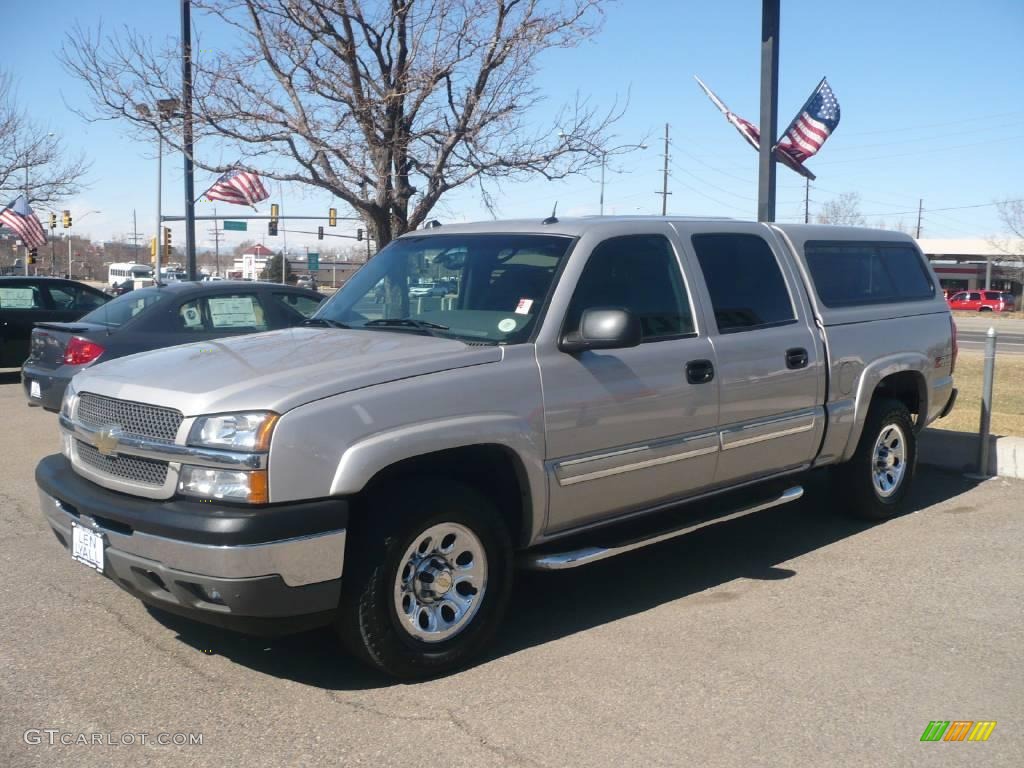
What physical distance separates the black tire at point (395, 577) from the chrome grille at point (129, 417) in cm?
82

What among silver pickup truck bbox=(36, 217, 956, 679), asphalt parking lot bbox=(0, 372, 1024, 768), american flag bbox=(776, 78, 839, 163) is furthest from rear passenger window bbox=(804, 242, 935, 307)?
american flag bbox=(776, 78, 839, 163)

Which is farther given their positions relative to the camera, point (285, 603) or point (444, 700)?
point (444, 700)

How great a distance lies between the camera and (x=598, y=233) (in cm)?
507

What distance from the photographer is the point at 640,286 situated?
5188 millimetres

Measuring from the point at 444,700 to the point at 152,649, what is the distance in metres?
1.41

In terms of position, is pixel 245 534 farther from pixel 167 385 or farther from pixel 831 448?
pixel 831 448

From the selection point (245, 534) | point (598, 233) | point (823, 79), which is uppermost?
point (823, 79)

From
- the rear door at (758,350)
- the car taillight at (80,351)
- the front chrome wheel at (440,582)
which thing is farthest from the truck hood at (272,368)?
the car taillight at (80,351)

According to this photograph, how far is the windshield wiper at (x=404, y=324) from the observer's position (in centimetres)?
493

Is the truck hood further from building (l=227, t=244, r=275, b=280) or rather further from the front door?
building (l=227, t=244, r=275, b=280)

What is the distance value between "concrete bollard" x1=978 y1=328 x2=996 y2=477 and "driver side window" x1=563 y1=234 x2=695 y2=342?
3.49 meters

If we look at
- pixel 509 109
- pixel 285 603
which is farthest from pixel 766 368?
pixel 509 109

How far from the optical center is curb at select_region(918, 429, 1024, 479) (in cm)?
812

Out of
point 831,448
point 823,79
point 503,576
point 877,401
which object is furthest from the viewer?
point 823,79
